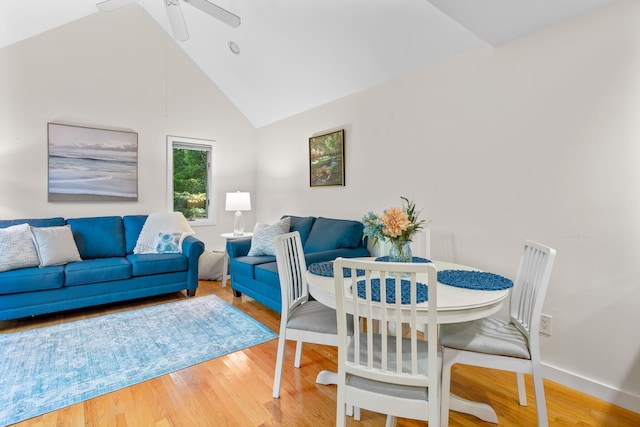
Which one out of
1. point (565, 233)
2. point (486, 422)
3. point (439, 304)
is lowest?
point (486, 422)

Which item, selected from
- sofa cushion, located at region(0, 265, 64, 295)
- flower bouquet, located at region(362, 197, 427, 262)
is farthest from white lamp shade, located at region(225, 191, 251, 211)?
flower bouquet, located at region(362, 197, 427, 262)

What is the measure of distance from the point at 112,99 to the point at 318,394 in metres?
4.15

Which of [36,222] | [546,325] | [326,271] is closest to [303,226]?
[326,271]

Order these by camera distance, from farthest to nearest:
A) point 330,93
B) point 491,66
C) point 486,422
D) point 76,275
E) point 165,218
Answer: point 165,218 → point 330,93 → point 76,275 → point 491,66 → point 486,422

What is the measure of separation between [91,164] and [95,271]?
4.96 feet

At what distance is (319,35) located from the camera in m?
3.09

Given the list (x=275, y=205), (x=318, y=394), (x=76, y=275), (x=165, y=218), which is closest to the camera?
(x=318, y=394)

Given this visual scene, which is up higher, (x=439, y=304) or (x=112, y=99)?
(x=112, y=99)

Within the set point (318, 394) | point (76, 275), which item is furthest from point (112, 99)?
point (318, 394)

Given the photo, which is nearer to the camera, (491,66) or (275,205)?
(491,66)

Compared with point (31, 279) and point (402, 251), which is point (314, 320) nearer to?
point (402, 251)

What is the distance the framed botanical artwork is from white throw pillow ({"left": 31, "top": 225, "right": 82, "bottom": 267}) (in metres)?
2.65

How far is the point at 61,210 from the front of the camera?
3822mm

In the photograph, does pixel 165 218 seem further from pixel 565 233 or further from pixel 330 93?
pixel 565 233
